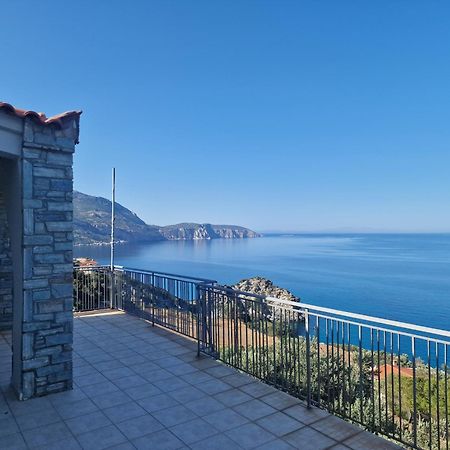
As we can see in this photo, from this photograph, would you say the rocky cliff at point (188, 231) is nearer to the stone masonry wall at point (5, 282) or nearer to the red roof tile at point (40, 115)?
the stone masonry wall at point (5, 282)

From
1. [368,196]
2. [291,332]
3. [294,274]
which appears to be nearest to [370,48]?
[291,332]

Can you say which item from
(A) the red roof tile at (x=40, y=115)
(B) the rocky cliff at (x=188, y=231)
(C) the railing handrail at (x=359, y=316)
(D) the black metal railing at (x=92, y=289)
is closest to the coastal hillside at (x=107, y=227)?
(B) the rocky cliff at (x=188, y=231)

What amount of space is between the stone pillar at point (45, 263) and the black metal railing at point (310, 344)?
2.02 m

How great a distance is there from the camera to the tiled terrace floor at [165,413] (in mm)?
2932

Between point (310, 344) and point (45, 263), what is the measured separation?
3049 millimetres

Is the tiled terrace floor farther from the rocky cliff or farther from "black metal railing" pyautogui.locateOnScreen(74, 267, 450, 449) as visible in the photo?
the rocky cliff

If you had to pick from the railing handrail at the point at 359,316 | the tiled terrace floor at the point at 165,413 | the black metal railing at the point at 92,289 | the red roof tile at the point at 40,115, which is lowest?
the tiled terrace floor at the point at 165,413

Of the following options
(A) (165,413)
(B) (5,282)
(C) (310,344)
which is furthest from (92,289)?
(C) (310,344)

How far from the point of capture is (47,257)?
13.0 ft

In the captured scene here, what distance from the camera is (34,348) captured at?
387 cm

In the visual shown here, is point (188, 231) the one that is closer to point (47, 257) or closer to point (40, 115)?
point (47, 257)

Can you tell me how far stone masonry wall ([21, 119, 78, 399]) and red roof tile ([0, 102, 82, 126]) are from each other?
0.23ft

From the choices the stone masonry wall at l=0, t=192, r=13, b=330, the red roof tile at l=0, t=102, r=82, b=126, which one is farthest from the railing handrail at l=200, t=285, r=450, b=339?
the stone masonry wall at l=0, t=192, r=13, b=330

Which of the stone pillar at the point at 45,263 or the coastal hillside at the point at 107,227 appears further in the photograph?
the coastal hillside at the point at 107,227
